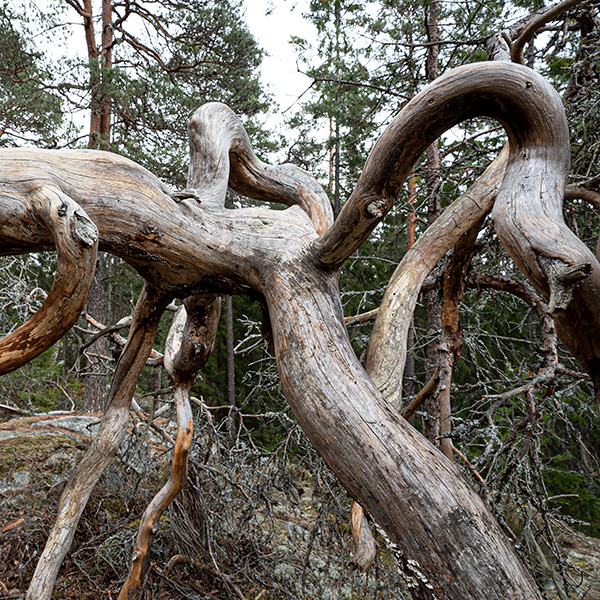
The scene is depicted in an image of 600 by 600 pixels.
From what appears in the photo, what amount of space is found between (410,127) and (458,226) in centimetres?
97

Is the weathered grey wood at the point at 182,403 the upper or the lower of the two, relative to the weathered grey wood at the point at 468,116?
lower

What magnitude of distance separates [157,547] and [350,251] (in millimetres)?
3429

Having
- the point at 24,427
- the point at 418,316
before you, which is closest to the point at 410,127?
the point at 24,427

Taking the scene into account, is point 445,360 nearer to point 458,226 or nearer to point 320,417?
point 458,226

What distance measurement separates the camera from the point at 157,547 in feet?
12.4

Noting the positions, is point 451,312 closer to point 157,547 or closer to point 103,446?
point 103,446

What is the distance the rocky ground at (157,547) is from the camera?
10.9 ft

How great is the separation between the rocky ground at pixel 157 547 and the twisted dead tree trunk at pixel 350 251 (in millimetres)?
1751

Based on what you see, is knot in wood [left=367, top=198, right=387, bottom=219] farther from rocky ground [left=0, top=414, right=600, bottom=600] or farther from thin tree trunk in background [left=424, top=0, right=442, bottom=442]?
rocky ground [left=0, top=414, right=600, bottom=600]

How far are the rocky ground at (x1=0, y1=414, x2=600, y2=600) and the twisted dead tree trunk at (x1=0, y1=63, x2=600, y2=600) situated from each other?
1751 millimetres

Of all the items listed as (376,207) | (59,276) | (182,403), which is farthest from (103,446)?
(376,207)

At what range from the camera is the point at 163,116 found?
24.3ft

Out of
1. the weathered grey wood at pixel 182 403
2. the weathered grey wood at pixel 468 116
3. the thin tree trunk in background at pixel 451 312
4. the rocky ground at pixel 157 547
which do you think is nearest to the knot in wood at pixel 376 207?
the weathered grey wood at pixel 468 116

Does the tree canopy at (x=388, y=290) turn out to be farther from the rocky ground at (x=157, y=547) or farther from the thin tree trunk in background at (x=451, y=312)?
the rocky ground at (x=157, y=547)
